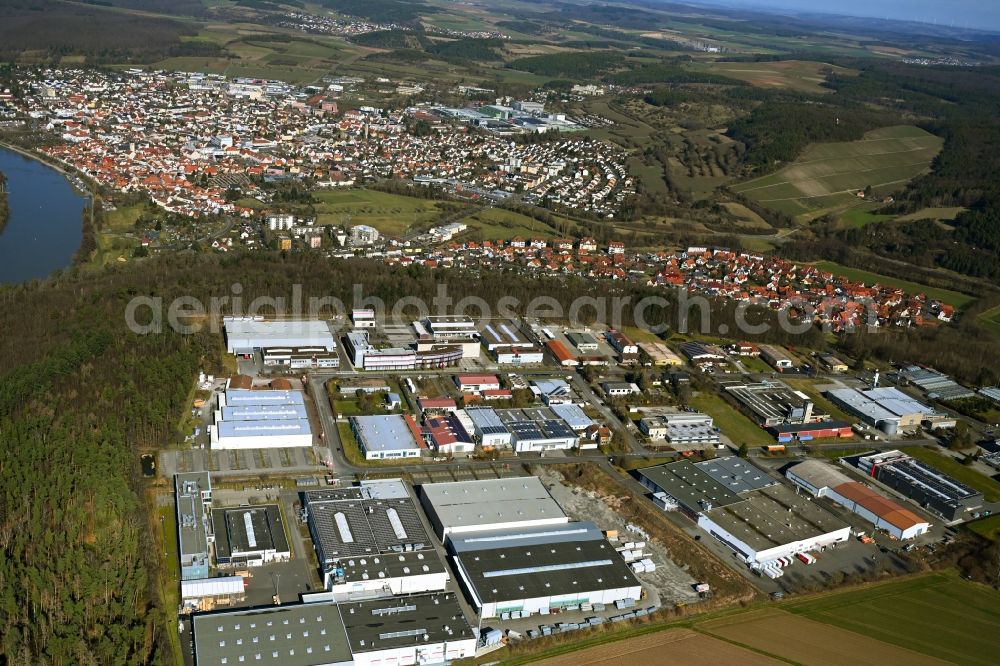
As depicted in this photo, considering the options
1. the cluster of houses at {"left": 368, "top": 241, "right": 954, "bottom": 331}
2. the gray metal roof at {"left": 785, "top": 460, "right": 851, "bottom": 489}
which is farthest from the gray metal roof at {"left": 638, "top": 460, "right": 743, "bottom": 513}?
the cluster of houses at {"left": 368, "top": 241, "right": 954, "bottom": 331}

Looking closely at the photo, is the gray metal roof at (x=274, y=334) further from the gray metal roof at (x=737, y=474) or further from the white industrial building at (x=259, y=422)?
the gray metal roof at (x=737, y=474)

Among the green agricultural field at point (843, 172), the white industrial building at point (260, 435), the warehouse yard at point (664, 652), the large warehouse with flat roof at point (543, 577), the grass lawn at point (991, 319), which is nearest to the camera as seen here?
the warehouse yard at point (664, 652)

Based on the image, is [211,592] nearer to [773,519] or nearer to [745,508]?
[745,508]

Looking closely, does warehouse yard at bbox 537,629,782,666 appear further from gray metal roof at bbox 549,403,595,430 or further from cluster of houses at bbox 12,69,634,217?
cluster of houses at bbox 12,69,634,217

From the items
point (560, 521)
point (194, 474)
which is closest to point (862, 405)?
point (560, 521)

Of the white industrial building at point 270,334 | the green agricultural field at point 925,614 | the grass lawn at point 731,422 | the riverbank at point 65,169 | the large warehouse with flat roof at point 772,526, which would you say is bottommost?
the green agricultural field at point 925,614

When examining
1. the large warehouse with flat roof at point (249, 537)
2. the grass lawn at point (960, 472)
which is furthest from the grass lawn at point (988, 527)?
the large warehouse with flat roof at point (249, 537)
